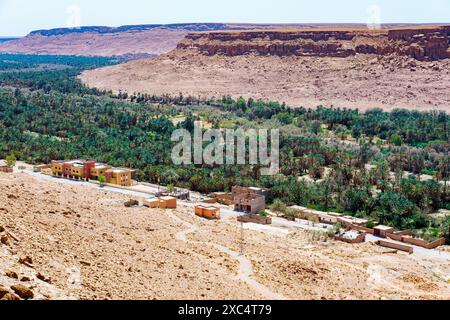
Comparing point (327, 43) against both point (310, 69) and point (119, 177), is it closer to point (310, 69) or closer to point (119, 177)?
point (310, 69)

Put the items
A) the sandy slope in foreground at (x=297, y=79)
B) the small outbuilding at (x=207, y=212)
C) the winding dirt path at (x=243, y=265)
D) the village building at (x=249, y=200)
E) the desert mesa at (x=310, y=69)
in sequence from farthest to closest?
1. the desert mesa at (x=310, y=69)
2. the sandy slope in foreground at (x=297, y=79)
3. the village building at (x=249, y=200)
4. the small outbuilding at (x=207, y=212)
5. the winding dirt path at (x=243, y=265)

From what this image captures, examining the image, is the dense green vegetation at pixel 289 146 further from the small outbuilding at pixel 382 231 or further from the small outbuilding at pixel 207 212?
the small outbuilding at pixel 207 212

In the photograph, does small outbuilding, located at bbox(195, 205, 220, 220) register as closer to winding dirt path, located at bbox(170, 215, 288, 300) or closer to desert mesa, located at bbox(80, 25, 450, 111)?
winding dirt path, located at bbox(170, 215, 288, 300)

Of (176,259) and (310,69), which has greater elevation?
(310,69)

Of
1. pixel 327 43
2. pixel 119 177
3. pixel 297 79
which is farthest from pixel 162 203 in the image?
pixel 327 43

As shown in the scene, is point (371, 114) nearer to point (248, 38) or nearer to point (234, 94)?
point (234, 94)

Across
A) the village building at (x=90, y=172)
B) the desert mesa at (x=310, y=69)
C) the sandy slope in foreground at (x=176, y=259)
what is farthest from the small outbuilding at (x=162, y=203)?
the desert mesa at (x=310, y=69)
